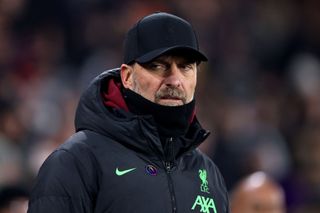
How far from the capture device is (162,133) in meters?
3.55

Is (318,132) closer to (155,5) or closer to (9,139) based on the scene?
(155,5)

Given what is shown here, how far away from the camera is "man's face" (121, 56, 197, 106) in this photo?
3.45m

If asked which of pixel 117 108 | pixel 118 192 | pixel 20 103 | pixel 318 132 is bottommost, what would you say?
pixel 318 132

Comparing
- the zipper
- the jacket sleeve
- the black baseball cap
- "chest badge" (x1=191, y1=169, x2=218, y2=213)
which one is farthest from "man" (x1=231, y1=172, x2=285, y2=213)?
the jacket sleeve

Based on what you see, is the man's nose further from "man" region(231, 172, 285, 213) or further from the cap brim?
"man" region(231, 172, 285, 213)

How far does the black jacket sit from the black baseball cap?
198 millimetres

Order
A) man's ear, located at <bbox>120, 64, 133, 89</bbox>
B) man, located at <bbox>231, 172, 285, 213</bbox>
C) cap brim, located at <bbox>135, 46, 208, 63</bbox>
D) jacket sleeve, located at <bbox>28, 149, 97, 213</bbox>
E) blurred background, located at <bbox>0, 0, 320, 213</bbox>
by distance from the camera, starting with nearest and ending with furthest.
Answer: jacket sleeve, located at <bbox>28, 149, 97, 213</bbox>
cap brim, located at <bbox>135, 46, 208, 63</bbox>
man's ear, located at <bbox>120, 64, 133, 89</bbox>
man, located at <bbox>231, 172, 285, 213</bbox>
blurred background, located at <bbox>0, 0, 320, 213</bbox>

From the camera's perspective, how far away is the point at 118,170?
342cm

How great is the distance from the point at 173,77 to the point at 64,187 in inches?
21.6

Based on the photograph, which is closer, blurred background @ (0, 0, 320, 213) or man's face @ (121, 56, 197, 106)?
man's face @ (121, 56, 197, 106)

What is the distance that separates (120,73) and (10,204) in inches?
85.0

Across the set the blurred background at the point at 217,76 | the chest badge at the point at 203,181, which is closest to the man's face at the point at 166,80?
the chest badge at the point at 203,181

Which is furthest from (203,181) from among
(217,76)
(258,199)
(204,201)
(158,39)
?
(217,76)

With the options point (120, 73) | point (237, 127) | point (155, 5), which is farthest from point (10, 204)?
point (155, 5)
